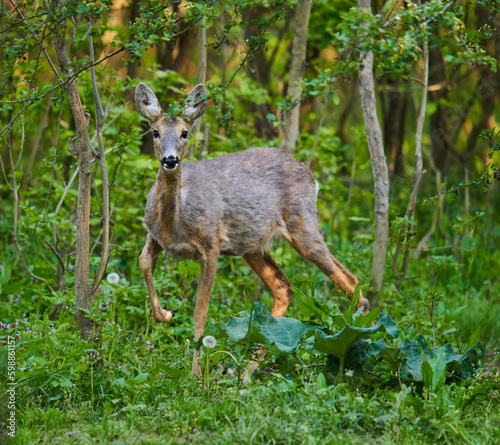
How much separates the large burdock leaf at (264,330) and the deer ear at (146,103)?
5.78ft

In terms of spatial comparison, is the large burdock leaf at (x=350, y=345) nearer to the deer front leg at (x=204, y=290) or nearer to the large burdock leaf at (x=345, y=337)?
the large burdock leaf at (x=345, y=337)

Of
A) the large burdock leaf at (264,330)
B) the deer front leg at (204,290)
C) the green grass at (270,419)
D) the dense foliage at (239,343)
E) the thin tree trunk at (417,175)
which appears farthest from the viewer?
the thin tree trunk at (417,175)

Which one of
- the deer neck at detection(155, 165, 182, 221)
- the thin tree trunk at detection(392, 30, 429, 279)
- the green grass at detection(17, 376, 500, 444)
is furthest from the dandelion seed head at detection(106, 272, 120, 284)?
the thin tree trunk at detection(392, 30, 429, 279)

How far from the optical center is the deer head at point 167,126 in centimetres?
475

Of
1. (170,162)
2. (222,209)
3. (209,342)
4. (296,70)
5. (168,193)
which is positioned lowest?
(209,342)

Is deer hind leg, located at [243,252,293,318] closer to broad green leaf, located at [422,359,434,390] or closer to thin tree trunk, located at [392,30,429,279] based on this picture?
thin tree trunk, located at [392,30,429,279]

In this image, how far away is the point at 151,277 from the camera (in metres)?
4.94

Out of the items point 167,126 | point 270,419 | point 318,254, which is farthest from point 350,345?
point 167,126

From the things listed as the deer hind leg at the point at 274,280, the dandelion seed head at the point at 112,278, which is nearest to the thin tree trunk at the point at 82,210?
the dandelion seed head at the point at 112,278

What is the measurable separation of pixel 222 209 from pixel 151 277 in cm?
93

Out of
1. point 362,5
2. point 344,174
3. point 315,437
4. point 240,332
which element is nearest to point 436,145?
point 344,174

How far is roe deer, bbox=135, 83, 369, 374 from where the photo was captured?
197 inches

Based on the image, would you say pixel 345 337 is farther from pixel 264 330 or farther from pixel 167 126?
pixel 167 126

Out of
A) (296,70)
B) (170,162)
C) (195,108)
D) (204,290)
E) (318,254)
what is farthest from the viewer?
(296,70)
